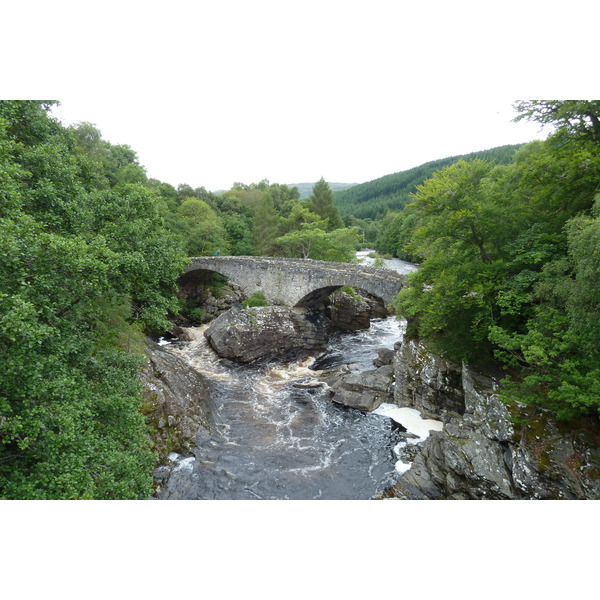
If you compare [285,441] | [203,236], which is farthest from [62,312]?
[203,236]

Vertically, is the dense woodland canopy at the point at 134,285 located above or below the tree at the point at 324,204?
below

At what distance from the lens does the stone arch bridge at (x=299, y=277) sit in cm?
1927

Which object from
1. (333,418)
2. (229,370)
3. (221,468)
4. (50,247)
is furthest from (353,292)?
(50,247)

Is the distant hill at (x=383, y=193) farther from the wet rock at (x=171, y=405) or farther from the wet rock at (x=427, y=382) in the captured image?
the wet rock at (x=171, y=405)

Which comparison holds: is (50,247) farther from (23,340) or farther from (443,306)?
(443,306)

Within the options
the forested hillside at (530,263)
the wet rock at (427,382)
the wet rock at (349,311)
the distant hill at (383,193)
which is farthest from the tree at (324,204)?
the distant hill at (383,193)

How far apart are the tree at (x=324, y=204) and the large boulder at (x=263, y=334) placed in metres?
22.8

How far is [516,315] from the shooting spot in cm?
945

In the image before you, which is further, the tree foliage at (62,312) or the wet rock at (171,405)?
the wet rock at (171,405)

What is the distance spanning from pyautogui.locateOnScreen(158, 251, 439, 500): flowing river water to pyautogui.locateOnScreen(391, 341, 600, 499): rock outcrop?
1521mm

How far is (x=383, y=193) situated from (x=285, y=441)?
117 metres

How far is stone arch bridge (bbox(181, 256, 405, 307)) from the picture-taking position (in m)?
19.3

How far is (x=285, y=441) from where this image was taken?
12.3 meters

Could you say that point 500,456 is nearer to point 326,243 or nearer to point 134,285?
point 134,285
